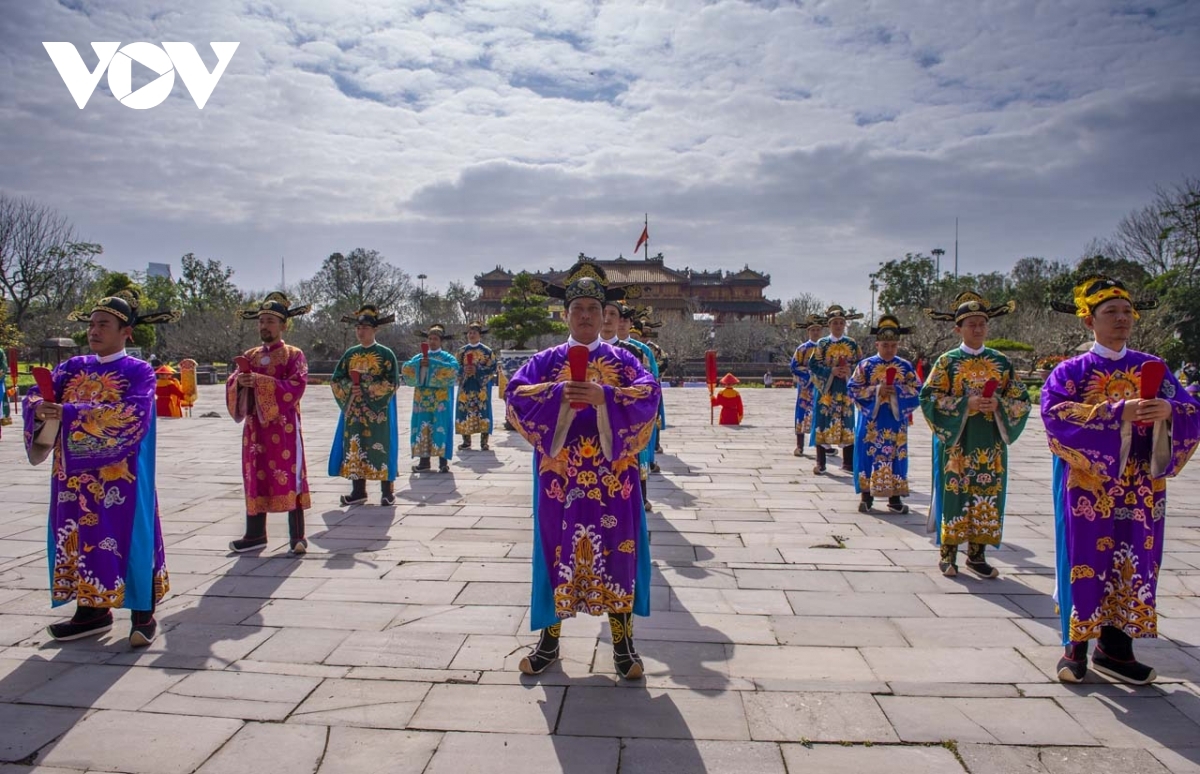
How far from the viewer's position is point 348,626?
3977mm

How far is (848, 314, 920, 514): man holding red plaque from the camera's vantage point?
6488 mm

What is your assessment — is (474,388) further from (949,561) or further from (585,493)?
(585,493)

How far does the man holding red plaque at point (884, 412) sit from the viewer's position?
6.49 meters

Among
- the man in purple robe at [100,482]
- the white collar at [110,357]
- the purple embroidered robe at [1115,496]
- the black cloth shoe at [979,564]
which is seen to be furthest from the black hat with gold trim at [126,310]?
the black cloth shoe at [979,564]

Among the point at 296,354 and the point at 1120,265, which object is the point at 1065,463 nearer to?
the point at 296,354

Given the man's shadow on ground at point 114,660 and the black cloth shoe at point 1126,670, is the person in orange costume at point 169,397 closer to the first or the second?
the man's shadow on ground at point 114,660

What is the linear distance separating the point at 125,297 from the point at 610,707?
11.3 feet

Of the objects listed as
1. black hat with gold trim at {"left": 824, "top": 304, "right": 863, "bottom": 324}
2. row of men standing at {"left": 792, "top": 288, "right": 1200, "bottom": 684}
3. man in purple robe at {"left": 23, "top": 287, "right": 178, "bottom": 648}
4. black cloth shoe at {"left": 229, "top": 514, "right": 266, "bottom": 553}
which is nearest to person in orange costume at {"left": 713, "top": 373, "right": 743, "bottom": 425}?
black hat with gold trim at {"left": 824, "top": 304, "right": 863, "bottom": 324}

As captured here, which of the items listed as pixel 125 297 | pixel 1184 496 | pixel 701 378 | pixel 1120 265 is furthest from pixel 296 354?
pixel 1120 265

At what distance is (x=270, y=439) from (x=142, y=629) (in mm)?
1856

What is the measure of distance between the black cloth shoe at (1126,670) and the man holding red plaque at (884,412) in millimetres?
3297

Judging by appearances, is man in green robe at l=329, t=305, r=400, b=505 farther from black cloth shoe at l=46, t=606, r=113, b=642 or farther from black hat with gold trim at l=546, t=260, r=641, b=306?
black hat with gold trim at l=546, t=260, r=641, b=306

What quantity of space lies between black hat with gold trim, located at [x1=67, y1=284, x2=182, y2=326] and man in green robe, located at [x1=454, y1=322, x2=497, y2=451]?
633 centimetres

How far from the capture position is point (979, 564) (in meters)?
4.88
